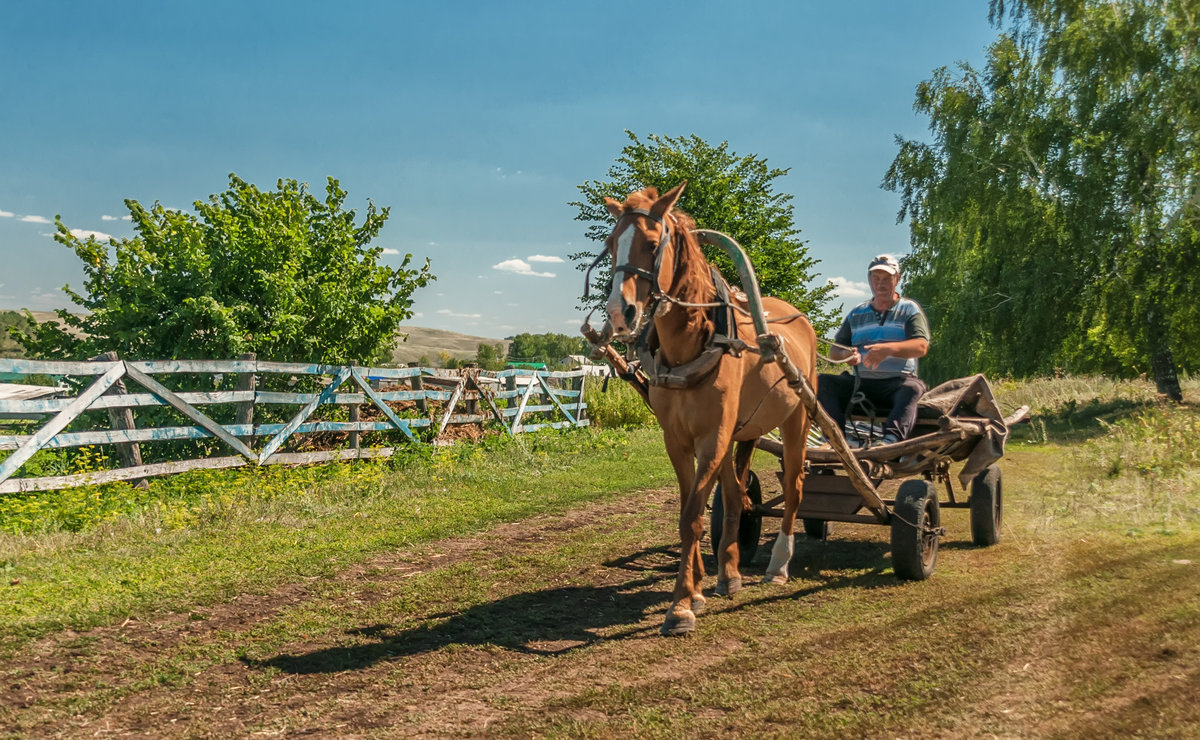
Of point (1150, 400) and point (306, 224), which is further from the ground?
point (306, 224)

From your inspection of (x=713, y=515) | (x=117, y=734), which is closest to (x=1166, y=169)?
(x=713, y=515)

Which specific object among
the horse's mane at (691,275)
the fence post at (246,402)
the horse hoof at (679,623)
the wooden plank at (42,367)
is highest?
the horse's mane at (691,275)

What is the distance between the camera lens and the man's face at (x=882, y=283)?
627 cm

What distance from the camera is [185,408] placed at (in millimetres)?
8930

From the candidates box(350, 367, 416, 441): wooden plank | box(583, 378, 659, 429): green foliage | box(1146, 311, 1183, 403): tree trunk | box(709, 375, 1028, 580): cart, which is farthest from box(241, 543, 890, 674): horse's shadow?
box(1146, 311, 1183, 403): tree trunk

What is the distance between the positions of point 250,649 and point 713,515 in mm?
3128

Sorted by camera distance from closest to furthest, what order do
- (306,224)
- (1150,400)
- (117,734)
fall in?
(117,734) < (306,224) < (1150,400)

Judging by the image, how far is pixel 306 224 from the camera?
12180 millimetres

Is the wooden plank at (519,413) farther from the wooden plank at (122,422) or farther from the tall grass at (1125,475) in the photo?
the tall grass at (1125,475)

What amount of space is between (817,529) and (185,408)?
6.69 meters

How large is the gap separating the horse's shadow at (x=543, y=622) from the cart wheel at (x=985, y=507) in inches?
37.5

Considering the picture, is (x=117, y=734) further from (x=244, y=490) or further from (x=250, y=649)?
(x=244, y=490)

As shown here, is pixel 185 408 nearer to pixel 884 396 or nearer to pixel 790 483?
pixel 790 483

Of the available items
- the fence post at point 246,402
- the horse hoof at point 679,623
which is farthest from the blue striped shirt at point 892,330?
the fence post at point 246,402
